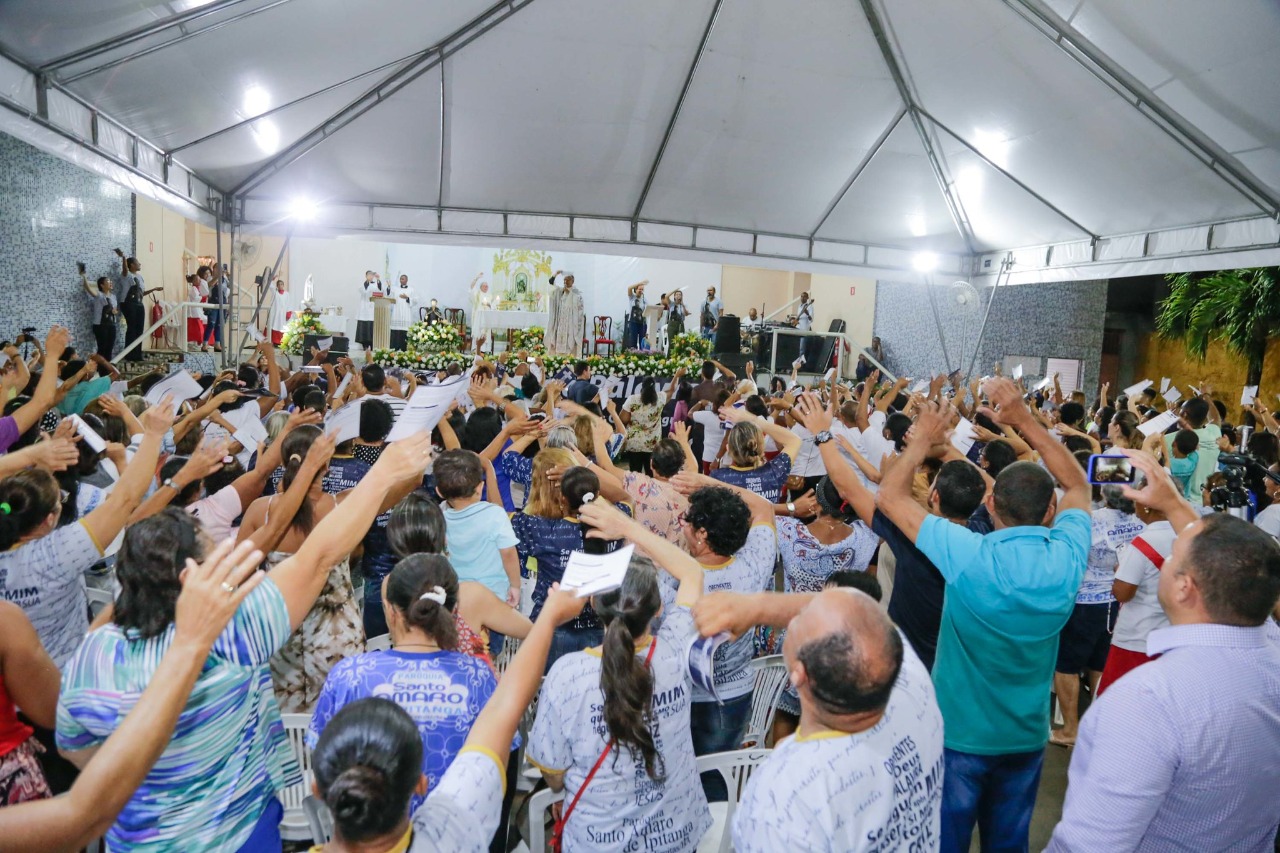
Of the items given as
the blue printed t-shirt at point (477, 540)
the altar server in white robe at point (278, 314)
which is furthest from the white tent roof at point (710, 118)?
the altar server in white robe at point (278, 314)

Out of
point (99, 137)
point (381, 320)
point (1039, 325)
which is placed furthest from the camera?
point (1039, 325)

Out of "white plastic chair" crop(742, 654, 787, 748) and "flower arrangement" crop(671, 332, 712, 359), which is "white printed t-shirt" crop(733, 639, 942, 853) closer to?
"white plastic chair" crop(742, 654, 787, 748)

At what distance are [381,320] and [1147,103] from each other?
40.8 ft

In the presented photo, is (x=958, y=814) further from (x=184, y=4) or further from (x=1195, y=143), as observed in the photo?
(x=1195, y=143)

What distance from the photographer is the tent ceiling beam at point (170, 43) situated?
5918 millimetres

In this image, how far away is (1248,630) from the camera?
5.29ft

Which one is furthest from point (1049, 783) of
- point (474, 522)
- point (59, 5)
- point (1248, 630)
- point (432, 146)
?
point (432, 146)

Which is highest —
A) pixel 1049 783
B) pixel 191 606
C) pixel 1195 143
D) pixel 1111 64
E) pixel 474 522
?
pixel 1111 64

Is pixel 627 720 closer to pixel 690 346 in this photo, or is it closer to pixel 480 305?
pixel 690 346

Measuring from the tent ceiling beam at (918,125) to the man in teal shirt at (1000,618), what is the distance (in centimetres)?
664

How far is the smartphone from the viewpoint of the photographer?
223 cm

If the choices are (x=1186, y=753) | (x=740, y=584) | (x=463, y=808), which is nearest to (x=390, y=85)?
(x=740, y=584)

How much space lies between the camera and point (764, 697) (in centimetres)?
311

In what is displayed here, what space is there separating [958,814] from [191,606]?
219 cm
